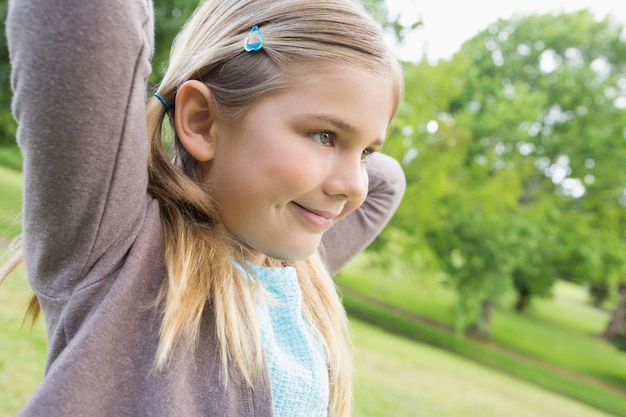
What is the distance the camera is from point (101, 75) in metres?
0.88

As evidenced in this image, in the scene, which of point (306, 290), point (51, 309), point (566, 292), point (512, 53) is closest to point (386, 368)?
point (306, 290)

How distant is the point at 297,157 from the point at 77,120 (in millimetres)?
414

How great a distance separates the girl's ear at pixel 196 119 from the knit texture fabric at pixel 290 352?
0.30m

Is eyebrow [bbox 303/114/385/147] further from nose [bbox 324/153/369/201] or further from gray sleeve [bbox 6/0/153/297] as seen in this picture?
gray sleeve [bbox 6/0/153/297]

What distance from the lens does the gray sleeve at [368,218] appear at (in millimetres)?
1879

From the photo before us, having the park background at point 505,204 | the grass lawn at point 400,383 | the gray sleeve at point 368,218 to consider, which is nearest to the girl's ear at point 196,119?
the grass lawn at point 400,383

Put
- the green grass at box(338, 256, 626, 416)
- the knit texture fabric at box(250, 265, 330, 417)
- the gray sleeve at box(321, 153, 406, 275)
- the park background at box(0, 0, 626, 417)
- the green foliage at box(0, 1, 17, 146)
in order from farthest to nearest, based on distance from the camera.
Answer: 1. the green grass at box(338, 256, 626, 416)
2. the park background at box(0, 0, 626, 417)
3. the green foliage at box(0, 1, 17, 146)
4. the gray sleeve at box(321, 153, 406, 275)
5. the knit texture fabric at box(250, 265, 330, 417)

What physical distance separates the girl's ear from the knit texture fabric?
Result: 0.30m

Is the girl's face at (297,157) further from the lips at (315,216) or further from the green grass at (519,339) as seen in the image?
the green grass at (519,339)

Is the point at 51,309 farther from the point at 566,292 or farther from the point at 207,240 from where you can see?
the point at 566,292

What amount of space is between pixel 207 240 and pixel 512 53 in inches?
773

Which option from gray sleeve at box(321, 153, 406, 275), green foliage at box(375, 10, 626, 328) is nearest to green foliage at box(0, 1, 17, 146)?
green foliage at box(375, 10, 626, 328)

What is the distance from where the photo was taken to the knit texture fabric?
126 cm

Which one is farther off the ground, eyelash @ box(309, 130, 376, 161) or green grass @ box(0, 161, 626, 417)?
eyelash @ box(309, 130, 376, 161)
